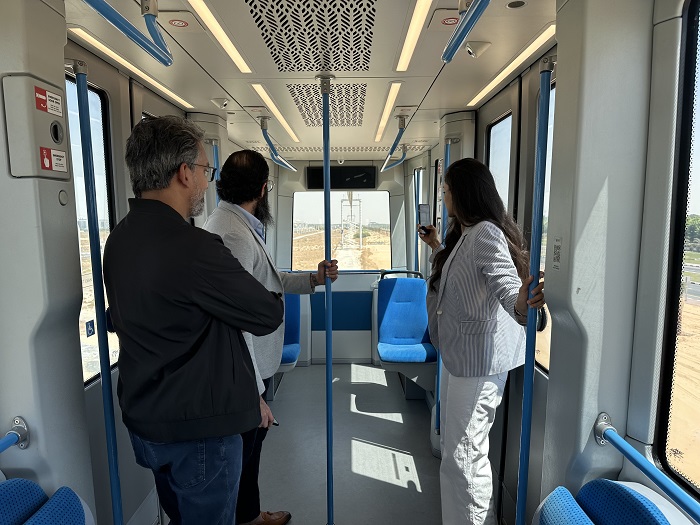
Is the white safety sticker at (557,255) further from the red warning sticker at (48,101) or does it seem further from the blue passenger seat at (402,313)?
the blue passenger seat at (402,313)

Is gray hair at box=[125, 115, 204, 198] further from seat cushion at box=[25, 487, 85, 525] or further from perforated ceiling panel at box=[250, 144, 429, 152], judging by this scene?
perforated ceiling panel at box=[250, 144, 429, 152]

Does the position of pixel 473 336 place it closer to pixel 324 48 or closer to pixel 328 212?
pixel 328 212

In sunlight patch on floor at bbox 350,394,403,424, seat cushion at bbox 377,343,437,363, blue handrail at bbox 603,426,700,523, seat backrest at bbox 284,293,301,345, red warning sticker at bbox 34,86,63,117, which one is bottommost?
sunlight patch on floor at bbox 350,394,403,424

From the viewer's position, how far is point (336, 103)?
8.91 ft

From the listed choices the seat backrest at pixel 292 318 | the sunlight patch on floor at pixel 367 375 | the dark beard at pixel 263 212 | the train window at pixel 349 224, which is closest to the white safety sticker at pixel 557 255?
the dark beard at pixel 263 212

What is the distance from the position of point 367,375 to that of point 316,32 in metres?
3.50

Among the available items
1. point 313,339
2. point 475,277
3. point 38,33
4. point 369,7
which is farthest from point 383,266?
point 38,33

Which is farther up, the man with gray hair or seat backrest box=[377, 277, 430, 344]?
the man with gray hair

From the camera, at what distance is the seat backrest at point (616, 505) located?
41.1 inches

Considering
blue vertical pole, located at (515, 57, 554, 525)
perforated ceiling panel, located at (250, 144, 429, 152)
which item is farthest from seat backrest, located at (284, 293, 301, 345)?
blue vertical pole, located at (515, 57, 554, 525)

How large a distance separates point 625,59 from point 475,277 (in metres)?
0.85

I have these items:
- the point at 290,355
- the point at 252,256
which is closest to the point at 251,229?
the point at 252,256

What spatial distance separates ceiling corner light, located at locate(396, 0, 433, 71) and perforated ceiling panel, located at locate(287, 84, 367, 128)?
15.9 inches

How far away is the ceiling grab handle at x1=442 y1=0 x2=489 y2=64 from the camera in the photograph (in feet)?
3.54
